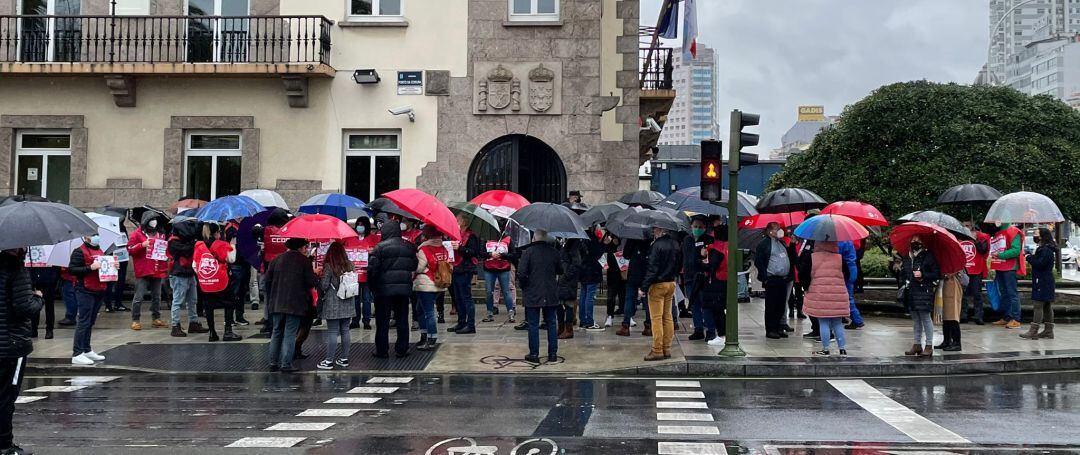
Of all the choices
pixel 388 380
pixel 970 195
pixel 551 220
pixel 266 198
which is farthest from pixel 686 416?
pixel 266 198

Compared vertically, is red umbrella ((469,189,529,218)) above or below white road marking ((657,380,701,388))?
above

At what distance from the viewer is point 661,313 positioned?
38.9 feet

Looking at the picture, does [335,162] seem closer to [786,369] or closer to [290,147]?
[290,147]

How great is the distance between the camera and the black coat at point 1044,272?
539 inches

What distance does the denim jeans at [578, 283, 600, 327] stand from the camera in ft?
48.9

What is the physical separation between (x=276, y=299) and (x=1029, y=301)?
46.0 feet

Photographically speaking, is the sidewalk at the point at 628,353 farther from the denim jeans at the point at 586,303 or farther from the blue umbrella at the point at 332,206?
the blue umbrella at the point at 332,206

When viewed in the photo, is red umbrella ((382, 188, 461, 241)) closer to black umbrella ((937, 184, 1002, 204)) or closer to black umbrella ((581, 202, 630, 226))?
black umbrella ((581, 202, 630, 226))

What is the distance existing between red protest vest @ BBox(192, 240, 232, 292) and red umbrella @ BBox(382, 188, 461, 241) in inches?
109

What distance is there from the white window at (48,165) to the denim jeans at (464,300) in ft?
35.3

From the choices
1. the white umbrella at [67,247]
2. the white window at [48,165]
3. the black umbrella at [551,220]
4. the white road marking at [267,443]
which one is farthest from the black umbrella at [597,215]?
the white window at [48,165]

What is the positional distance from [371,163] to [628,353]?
9.57 metres

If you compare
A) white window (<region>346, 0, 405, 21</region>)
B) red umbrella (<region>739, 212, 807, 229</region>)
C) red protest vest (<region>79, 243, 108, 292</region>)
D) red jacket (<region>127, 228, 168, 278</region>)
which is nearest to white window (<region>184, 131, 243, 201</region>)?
white window (<region>346, 0, 405, 21</region>)

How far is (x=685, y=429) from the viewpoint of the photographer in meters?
8.05
